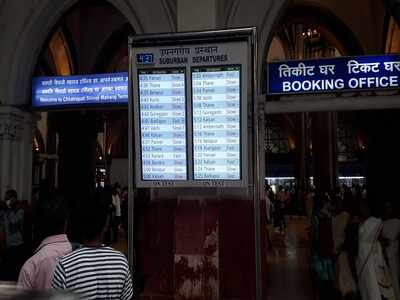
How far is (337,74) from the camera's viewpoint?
5.93 m

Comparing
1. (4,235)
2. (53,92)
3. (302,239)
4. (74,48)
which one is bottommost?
(302,239)

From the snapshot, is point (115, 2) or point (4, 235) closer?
point (4, 235)

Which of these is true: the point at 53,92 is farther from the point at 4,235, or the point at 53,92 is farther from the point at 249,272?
the point at 249,272

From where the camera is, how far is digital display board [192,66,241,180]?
4.39 metres

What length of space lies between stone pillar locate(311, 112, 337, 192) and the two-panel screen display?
1377 centimetres

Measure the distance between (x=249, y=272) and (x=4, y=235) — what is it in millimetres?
3153

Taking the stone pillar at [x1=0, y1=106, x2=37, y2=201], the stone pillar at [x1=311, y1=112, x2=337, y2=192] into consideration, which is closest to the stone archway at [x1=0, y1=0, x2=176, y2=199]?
the stone pillar at [x1=0, y1=106, x2=37, y2=201]

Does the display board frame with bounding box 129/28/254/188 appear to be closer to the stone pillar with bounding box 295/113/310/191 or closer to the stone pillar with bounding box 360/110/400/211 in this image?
the stone pillar with bounding box 360/110/400/211

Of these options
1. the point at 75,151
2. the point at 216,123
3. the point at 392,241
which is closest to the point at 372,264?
the point at 392,241

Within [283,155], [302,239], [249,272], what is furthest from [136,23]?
[283,155]

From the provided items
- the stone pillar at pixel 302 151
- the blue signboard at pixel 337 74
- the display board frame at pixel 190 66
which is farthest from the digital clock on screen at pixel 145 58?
the stone pillar at pixel 302 151

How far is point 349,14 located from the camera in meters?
10.1

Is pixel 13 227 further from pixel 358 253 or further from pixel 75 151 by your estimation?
pixel 75 151

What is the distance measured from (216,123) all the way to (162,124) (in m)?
0.55
